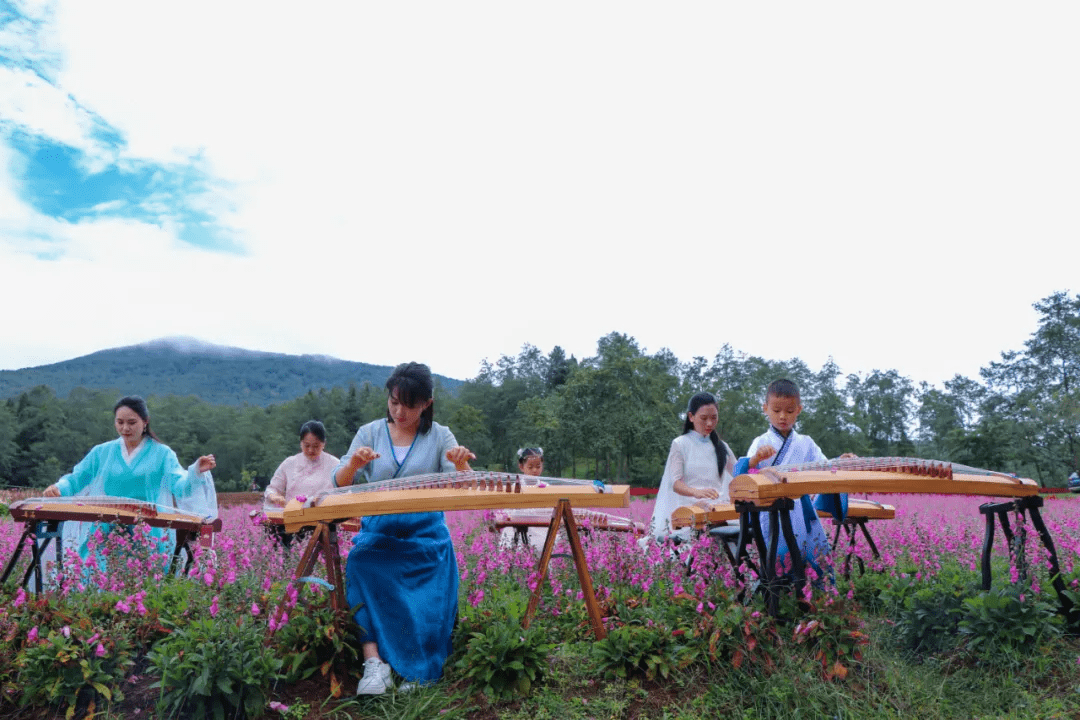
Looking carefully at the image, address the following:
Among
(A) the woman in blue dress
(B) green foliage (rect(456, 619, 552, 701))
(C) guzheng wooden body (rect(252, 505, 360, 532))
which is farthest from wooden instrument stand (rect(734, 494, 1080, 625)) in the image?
(C) guzheng wooden body (rect(252, 505, 360, 532))

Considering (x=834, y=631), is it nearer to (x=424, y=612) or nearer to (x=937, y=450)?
(x=424, y=612)

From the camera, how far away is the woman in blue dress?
3.66 metres

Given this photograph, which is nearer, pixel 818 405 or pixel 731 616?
pixel 731 616

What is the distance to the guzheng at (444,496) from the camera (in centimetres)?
351

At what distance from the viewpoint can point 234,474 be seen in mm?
42312

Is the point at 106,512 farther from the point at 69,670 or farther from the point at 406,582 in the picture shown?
the point at 406,582

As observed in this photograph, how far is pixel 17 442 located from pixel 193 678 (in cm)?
4796

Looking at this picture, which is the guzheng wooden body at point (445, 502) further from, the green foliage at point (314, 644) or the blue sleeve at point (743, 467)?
the blue sleeve at point (743, 467)

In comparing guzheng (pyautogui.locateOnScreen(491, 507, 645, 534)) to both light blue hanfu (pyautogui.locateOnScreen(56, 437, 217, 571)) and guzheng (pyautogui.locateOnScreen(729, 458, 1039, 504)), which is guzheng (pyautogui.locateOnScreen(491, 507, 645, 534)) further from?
light blue hanfu (pyautogui.locateOnScreen(56, 437, 217, 571))

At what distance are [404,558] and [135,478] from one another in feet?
10.6

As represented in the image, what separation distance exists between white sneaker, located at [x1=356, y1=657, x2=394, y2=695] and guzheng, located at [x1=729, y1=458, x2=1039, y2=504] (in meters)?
2.02

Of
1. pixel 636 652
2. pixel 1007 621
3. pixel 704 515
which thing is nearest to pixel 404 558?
pixel 636 652

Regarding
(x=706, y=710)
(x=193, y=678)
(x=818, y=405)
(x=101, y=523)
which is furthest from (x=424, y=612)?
(x=818, y=405)

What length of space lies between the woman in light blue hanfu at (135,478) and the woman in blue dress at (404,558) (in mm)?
2457
